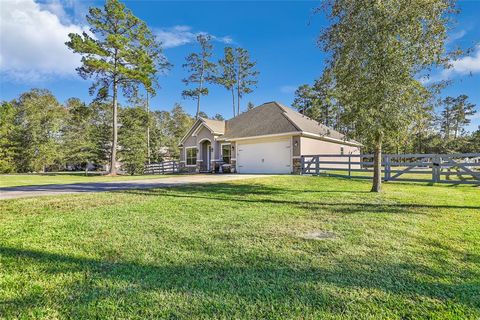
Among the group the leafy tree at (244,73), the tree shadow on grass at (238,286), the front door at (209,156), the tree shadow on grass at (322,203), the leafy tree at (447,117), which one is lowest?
the tree shadow on grass at (238,286)

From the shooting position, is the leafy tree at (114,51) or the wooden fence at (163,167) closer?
the leafy tree at (114,51)

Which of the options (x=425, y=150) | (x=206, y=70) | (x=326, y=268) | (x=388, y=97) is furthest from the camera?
(x=425, y=150)

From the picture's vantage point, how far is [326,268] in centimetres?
305

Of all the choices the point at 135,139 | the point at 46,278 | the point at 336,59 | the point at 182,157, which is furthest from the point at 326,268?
the point at 135,139

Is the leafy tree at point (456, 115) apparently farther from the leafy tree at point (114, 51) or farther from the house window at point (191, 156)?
the leafy tree at point (114, 51)

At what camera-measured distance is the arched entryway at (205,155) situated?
22.4 m

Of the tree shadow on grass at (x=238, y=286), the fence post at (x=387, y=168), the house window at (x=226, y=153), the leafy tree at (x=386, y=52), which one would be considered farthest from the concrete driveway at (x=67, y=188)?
the house window at (x=226, y=153)

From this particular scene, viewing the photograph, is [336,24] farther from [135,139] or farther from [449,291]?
[135,139]

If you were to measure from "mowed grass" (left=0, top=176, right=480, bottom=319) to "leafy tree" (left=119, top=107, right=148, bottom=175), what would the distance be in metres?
18.8

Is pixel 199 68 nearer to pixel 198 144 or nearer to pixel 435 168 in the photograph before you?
pixel 198 144

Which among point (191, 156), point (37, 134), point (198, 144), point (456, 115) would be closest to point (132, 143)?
point (191, 156)

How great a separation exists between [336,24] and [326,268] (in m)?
8.16

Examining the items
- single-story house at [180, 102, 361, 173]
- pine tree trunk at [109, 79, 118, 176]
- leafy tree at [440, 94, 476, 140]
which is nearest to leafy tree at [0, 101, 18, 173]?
pine tree trunk at [109, 79, 118, 176]

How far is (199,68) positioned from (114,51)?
465 inches
